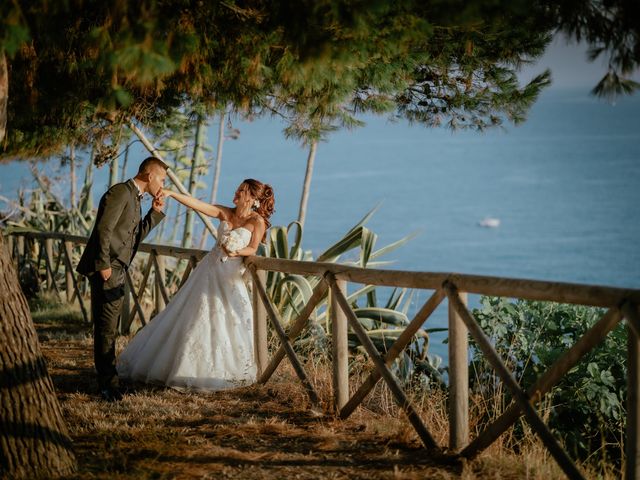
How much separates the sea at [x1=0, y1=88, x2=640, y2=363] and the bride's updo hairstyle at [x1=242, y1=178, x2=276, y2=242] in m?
44.6

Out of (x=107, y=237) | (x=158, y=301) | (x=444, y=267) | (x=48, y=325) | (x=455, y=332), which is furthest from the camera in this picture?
(x=444, y=267)

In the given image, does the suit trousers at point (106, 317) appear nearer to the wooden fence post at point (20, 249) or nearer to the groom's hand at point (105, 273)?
the groom's hand at point (105, 273)

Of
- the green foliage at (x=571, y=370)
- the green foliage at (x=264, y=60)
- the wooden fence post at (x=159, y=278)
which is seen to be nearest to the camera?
the green foliage at (x=264, y=60)

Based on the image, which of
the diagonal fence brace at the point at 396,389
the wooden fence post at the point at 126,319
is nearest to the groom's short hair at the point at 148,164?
the diagonal fence brace at the point at 396,389

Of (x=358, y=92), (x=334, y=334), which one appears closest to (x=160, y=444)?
(x=334, y=334)

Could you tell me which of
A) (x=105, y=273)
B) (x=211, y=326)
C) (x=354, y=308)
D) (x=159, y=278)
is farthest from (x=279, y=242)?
(x=105, y=273)

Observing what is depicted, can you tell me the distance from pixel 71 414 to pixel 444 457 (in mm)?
2470

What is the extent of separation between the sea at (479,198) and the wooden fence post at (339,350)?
149ft

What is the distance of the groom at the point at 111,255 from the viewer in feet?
18.0

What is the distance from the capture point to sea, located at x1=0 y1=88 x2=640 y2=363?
82.4 m

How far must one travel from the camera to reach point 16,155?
24.6 ft

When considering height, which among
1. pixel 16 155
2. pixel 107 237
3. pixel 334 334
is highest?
pixel 16 155

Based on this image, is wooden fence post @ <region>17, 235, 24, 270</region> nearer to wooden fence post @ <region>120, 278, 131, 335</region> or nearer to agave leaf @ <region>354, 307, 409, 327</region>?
wooden fence post @ <region>120, 278, 131, 335</region>

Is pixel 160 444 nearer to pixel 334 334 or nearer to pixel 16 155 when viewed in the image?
pixel 334 334
